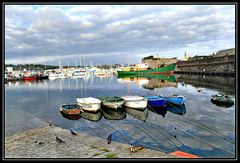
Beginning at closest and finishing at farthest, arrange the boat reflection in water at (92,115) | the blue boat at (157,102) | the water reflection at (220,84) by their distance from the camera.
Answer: the boat reflection in water at (92,115), the blue boat at (157,102), the water reflection at (220,84)

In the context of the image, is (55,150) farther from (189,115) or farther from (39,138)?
(189,115)

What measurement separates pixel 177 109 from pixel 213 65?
64310mm

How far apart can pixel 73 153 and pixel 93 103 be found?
14.3 metres

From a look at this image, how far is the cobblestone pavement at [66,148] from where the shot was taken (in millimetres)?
12844

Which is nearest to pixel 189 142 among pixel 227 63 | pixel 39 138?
pixel 39 138

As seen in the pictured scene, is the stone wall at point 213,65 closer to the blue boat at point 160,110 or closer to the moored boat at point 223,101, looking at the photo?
the moored boat at point 223,101

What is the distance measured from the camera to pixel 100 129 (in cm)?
2112

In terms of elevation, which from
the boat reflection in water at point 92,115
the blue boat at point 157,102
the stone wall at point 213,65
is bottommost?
the boat reflection in water at point 92,115

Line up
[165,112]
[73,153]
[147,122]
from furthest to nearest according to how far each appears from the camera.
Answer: [165,112] < [147,122] < [73,153]

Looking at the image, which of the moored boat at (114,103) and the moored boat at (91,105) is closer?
the moored boat at (91,105)

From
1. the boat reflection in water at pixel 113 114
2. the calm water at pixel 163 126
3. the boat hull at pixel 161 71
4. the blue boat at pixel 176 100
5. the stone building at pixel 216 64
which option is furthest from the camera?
the boat hull at pixel 161 71

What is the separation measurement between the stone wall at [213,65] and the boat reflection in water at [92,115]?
54.3 meters

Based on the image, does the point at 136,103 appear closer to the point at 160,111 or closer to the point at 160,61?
the point at 160,111

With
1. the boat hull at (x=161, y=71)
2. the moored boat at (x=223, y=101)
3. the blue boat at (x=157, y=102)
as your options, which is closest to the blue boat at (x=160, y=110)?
the blue boat at (x=157, y=102)
